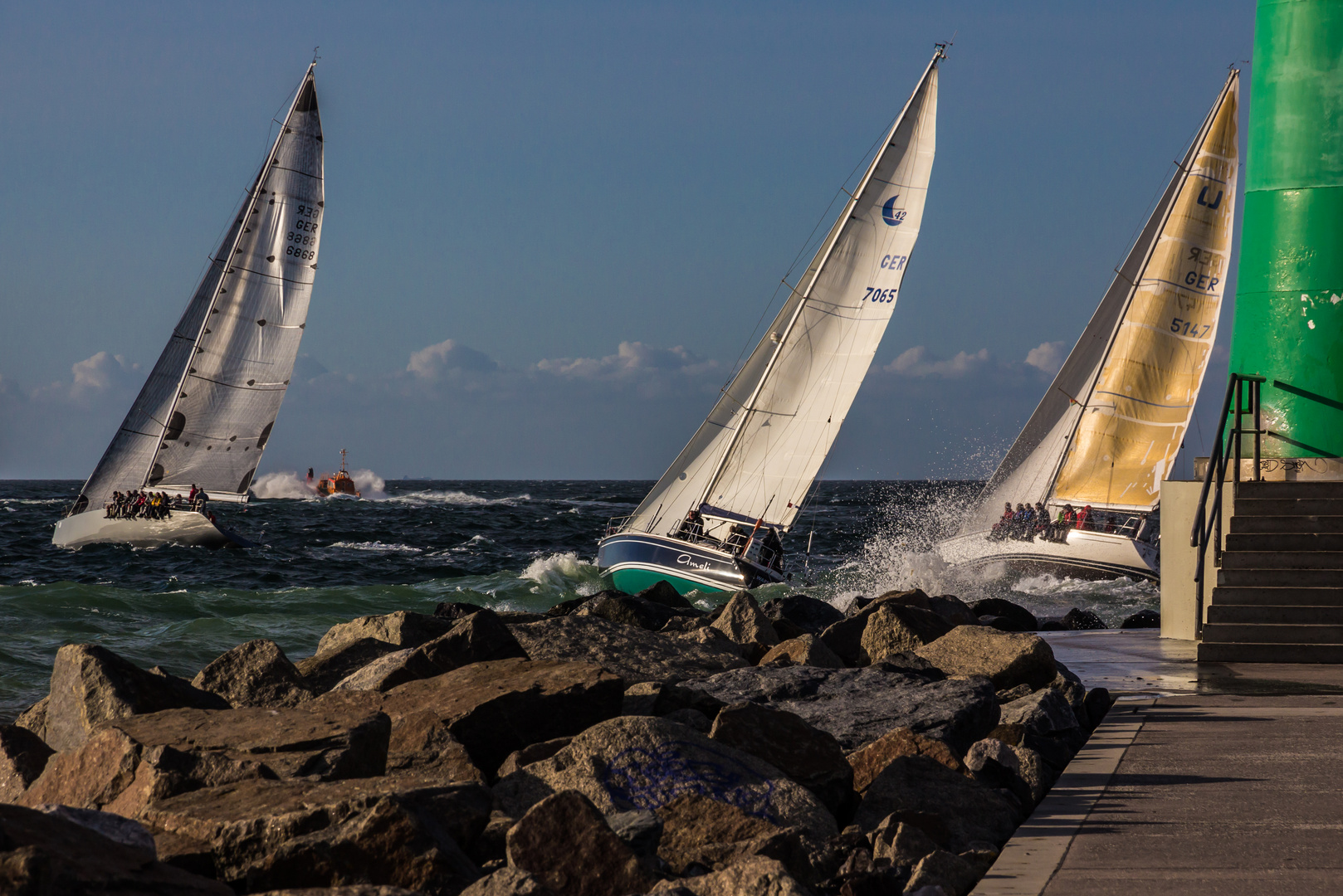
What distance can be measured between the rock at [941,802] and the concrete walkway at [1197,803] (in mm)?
279

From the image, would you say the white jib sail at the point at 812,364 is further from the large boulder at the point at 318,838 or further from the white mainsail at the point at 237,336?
the large boulder at the point at 318,838

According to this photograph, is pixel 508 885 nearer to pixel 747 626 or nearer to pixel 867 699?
pixel 867 699

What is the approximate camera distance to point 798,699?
7.01 meters

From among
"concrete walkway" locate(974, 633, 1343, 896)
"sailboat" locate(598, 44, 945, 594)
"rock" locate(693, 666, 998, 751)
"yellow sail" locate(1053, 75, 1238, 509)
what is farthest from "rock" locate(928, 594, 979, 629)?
"yellow sail" locate(1053, 75, 1238, 509)

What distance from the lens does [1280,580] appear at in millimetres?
9508

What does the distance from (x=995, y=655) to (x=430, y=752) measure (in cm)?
413

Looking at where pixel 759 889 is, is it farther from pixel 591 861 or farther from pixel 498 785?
pixel 498 785

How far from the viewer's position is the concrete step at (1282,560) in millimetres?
9602

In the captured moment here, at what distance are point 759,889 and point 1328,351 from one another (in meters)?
10.00

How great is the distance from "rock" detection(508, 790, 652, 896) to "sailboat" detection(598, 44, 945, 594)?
21714 mm

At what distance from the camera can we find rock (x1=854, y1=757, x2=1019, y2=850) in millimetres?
5094

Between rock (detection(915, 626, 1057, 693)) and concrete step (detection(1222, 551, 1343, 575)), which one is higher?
concrete step (detection(1222, 551, 1343, 575))

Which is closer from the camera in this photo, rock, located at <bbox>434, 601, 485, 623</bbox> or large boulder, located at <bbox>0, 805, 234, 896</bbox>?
large boulder, located at <bbox>0, 805, 234, 896</bbox>

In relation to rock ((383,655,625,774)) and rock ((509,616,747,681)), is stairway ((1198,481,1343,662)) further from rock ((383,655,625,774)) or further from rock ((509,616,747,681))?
rock ((383,655,625,774))
